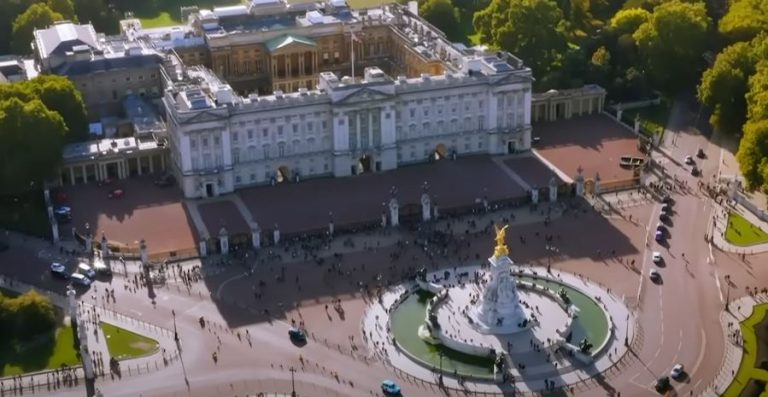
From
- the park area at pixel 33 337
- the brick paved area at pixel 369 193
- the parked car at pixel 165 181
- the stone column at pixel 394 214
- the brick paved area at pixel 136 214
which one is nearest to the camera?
the park area at pixel 33 337

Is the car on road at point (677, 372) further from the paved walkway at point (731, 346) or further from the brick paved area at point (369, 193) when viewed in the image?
the brick paved area at point (369, 193)

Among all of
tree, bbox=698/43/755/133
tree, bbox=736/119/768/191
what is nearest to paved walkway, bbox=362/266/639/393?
tree, bbox=736/119/768/191

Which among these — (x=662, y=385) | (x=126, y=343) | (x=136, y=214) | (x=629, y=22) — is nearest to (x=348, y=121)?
(x=136, y=214)

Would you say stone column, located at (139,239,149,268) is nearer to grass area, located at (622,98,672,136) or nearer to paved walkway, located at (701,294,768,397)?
paved walkway, located at (701,294,768,397)

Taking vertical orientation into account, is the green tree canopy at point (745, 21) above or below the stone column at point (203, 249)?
above

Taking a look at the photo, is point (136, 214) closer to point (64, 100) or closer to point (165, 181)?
point (165, 181)

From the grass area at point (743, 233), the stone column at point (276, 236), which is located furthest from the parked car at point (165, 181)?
the grass area at point (743, 233)
